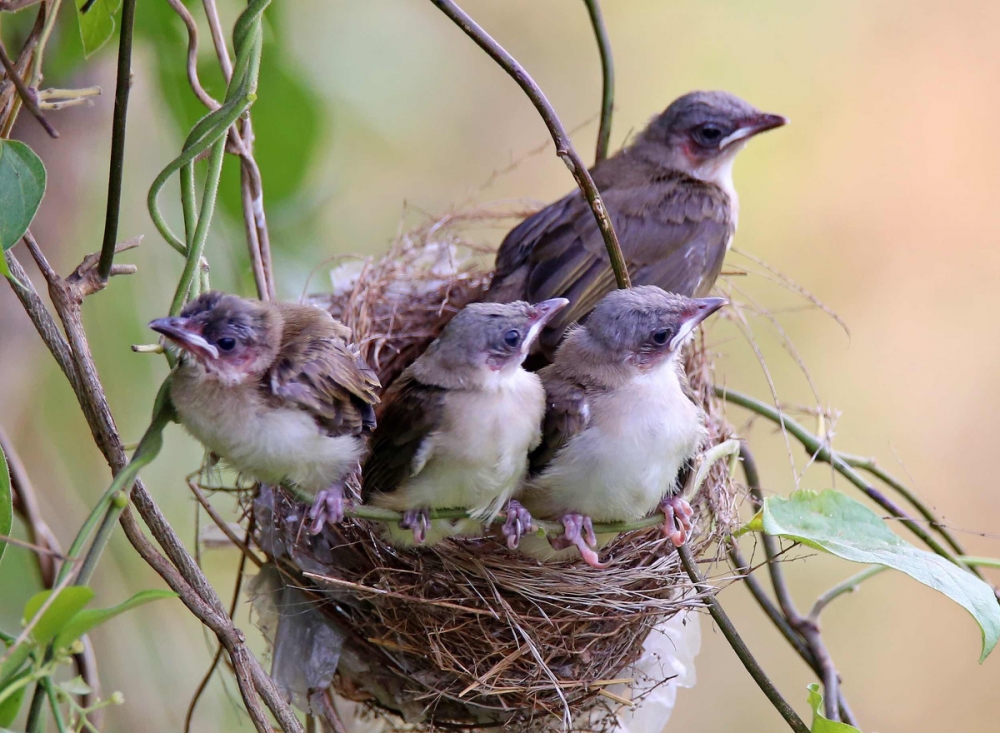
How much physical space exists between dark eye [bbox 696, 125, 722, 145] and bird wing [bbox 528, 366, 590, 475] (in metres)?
0.96

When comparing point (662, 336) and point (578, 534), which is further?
point (662, 336)

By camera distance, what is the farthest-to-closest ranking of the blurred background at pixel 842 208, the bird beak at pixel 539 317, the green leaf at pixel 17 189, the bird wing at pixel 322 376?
the blurred background at pixel 842 208 → the bird beak at pixel 539 317 → the bird wing at pixel 322 376 → the green leaf at pixel 17 189

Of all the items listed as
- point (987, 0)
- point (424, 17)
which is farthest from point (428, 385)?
point (987, 0)

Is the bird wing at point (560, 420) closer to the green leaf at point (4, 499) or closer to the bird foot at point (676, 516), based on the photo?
the bird foot at point (676, 516)

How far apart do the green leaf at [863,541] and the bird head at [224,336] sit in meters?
0.73

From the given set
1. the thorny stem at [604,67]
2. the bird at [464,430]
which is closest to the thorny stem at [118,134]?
the bird at [464,430]

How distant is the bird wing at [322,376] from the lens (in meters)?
1.43

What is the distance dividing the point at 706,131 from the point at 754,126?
12 centimetres

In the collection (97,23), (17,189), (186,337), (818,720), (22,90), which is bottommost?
(818,720)

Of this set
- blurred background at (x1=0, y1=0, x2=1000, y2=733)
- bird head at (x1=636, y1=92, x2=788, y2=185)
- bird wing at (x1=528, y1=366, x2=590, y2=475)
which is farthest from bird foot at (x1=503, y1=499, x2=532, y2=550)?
blurred background at (x1=0, y1=0, x2=1000, y2=733)

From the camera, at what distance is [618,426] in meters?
1.61

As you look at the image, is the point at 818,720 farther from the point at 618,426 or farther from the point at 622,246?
the point at 622,246

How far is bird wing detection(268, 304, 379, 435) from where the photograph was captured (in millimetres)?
1428


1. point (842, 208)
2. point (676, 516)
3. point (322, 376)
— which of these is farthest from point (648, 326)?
point (842, 208)
